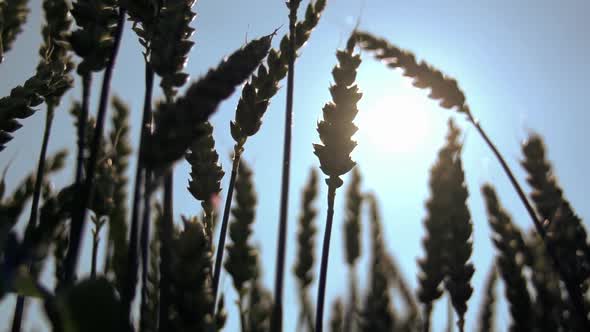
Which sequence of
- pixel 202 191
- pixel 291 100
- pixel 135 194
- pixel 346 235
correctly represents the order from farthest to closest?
pixel 346 235 < pixel 202 191 < pixel 291 100 < pixel 135 194

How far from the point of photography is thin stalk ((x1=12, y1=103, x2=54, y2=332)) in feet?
5.71

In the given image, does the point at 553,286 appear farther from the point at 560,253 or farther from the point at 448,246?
the point at 448,246

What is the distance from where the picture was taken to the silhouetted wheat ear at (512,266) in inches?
72.9

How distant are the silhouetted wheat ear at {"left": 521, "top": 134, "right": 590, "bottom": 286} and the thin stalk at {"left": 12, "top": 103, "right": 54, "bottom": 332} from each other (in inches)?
69.0

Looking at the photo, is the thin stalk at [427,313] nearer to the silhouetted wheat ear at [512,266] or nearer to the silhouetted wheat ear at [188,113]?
the silhouetted wheat ear at [512,266]

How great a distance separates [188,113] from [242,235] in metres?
1.14

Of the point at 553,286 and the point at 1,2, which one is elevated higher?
the point at 1,2

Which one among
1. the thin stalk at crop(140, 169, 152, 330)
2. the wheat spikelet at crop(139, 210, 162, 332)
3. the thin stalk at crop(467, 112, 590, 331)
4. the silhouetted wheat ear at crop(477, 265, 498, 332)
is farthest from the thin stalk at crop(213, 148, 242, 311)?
the silhouetted wheat ear at crop(477, 265, 498, 332)

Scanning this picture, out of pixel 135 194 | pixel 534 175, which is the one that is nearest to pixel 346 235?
pixel 534 175

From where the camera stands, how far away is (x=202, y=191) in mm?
1766

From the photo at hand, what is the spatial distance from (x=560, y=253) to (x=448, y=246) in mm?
368

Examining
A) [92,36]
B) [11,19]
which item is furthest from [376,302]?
[11,19]

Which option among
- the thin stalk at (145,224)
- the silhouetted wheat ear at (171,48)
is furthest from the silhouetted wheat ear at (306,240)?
the silhouetted wheat ear at (171,48)

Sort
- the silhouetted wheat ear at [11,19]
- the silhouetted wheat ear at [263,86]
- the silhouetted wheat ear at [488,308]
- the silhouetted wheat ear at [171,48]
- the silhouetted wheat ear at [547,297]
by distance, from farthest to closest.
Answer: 1. the silhouetted wheat ear at [488,308]
2. the silhouetted wheat ear at [11,19]
3. the silhouetted wheat ear at [263,86]
4. the silhouetted wheat ear at [547,297]
5. the silhouetted wheat ear at [171,48]
